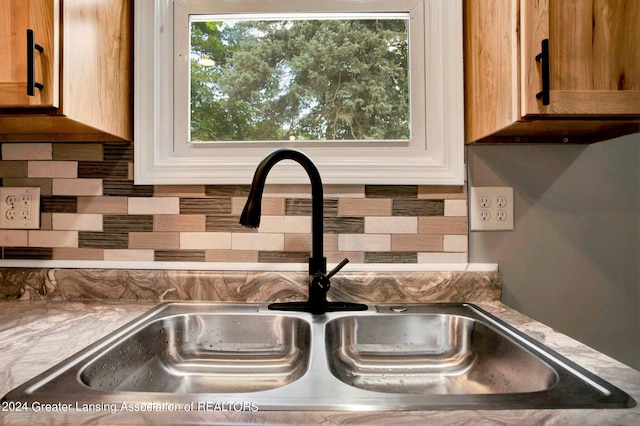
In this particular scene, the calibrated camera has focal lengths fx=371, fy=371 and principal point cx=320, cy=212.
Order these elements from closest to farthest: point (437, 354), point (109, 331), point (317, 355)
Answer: point (317, 355) < point (109, 331) < point (437, 354)

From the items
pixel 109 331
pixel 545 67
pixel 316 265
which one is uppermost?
pixel 545 67

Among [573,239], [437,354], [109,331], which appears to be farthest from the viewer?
[573,239]

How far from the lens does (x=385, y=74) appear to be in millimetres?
1153

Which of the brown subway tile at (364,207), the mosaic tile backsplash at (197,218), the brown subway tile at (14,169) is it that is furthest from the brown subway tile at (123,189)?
the brown subway tile at (364,207)

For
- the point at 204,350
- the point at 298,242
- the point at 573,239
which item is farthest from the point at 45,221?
the point at 573,239

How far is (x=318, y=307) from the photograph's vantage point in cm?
95

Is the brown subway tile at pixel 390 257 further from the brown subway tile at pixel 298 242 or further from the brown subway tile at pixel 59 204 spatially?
the brown subway tile at pixel 59 204

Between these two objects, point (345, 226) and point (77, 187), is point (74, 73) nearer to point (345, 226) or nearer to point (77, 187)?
point (77, 187)

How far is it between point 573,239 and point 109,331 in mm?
1220

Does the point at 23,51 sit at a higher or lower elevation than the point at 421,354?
higher

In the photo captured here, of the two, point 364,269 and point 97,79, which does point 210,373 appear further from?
point 97,79

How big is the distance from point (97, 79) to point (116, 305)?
59cm

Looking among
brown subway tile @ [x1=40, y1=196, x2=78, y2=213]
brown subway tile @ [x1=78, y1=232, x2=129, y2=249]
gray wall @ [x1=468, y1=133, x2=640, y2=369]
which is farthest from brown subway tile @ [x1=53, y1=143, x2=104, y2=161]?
gray wall @ [x1=468, y1=133, x2=640, y2=369]

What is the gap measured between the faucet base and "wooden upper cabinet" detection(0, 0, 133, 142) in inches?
25.7
